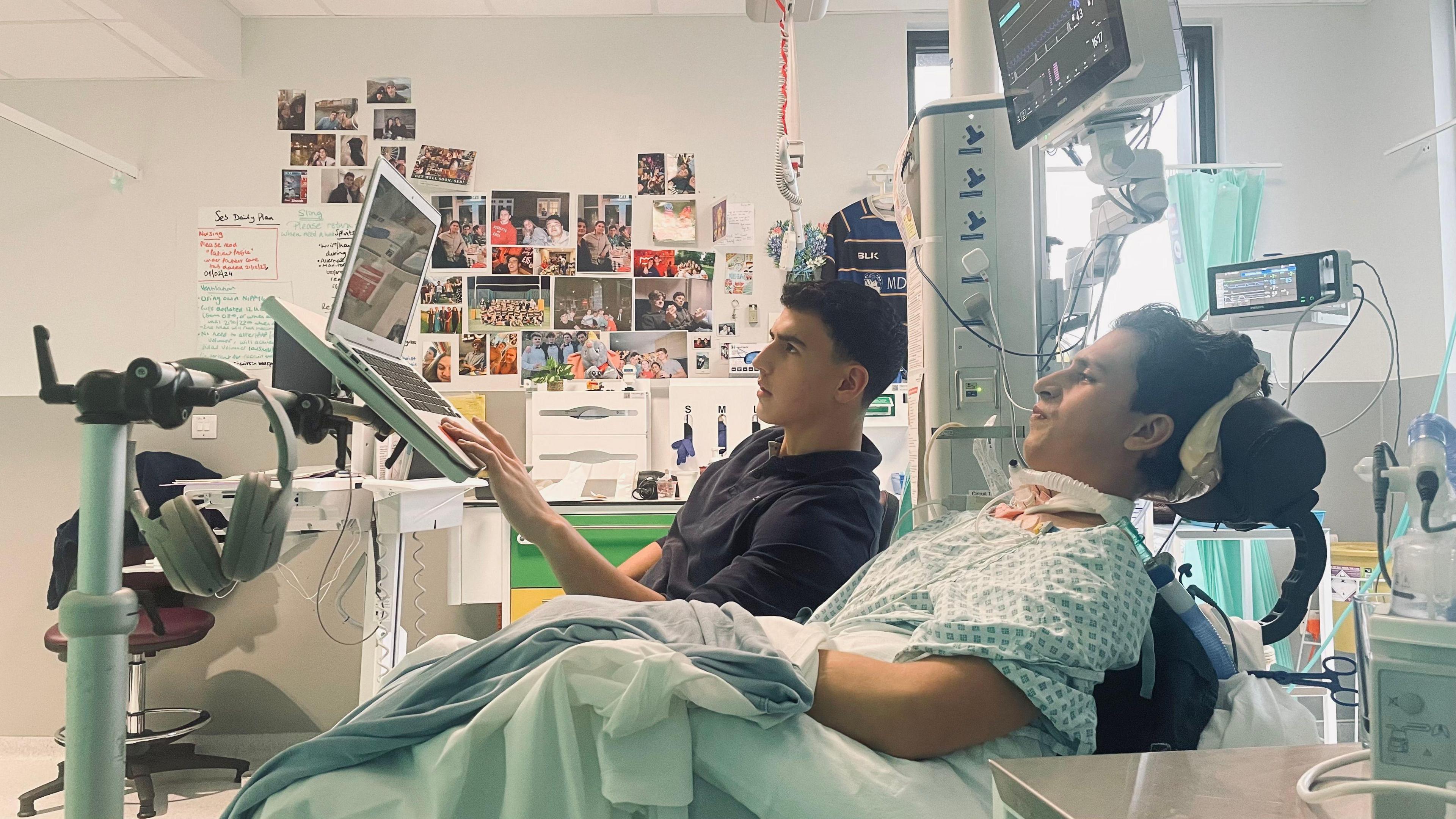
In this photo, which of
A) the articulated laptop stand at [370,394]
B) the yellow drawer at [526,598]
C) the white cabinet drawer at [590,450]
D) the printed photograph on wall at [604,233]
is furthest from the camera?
the printed photograph on wall at [604,233]

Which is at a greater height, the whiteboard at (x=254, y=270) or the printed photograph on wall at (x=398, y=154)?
the printed photograph on wall at (x=398, y=154)

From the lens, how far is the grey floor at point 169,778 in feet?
9.77

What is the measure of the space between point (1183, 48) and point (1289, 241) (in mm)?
3001

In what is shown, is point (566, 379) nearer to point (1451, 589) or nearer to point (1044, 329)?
point (1044, 329)

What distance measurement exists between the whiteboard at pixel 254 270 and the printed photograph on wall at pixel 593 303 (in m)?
0.92

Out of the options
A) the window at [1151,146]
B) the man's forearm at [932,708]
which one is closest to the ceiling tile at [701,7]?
the window at [1151,146]

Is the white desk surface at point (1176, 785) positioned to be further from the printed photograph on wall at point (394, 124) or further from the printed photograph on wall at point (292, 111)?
the printed photograph on wall at point (292, 111)

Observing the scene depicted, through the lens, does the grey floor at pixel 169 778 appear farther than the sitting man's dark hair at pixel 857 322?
Yes

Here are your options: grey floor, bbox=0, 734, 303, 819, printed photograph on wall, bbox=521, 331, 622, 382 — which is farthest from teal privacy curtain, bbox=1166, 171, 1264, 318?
grey floor, bbox=0, 734, 303, 819

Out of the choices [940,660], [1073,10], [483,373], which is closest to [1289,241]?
[1073,10]

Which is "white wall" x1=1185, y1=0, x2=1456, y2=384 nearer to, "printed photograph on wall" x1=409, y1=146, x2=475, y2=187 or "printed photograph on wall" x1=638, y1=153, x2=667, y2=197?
"printed photograph on wall" x1=638, y1=153, x2=667, y2=197

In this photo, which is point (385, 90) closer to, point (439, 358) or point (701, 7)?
point (439, 358)

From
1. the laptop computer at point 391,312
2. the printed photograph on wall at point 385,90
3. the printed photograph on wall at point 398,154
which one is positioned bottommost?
the laptop computer at point 391,312

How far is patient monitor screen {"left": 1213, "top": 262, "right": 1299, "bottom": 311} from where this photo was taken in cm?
279
